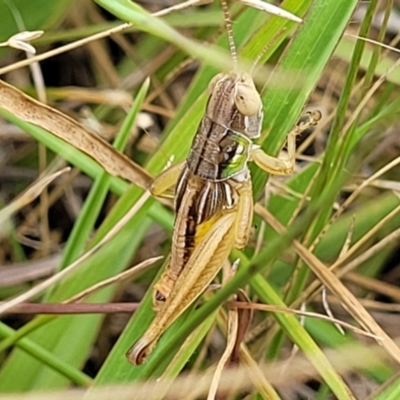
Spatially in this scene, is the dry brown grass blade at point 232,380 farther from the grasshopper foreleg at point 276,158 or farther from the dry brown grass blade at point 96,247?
the grasshopper foreleg at point 276,158

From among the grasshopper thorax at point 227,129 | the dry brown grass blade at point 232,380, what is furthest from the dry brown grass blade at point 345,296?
the grasshopper thorax at point 227,129

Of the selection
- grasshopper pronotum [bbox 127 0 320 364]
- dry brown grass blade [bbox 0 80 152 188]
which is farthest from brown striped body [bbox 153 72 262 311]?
dry brown grass blade [bbox 0 80 152 188]

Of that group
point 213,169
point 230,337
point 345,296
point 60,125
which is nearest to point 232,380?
point 230,337

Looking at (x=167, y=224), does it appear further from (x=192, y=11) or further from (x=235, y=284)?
(x=192, y=11)

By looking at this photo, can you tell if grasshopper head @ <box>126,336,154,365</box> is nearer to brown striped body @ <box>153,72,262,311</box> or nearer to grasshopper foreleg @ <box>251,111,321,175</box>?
brown striped body @ <box>153,72,262,311</box>

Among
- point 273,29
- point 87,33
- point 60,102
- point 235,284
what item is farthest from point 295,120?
point 60,102
